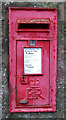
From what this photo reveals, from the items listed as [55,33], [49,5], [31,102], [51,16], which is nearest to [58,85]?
[31,102]

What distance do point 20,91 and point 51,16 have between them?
1159mm

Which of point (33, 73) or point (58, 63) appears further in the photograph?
point (58, 63)

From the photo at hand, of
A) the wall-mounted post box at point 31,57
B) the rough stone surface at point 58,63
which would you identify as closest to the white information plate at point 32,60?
the wall-mounted post box at point 31,57

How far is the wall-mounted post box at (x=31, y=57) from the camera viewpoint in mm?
2660

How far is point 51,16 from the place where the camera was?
268 centimetres

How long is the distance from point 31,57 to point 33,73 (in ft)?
0.75

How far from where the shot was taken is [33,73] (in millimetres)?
2680

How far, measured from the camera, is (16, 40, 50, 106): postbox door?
2.67m

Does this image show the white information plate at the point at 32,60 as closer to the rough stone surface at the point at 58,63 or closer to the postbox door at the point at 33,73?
the postbox door at the point at 33,73

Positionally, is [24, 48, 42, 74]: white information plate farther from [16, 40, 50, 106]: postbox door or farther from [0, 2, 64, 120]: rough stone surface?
[0, 2, 64, 120]: rough stone surface

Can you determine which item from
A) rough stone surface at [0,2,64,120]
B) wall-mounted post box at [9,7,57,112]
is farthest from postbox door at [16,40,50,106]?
rough stone surface at [0,2,64,120]

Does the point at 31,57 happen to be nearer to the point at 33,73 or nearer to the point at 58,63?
the point at 33,73

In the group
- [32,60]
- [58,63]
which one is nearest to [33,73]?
[32,60]

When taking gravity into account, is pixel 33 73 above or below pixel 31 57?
below
